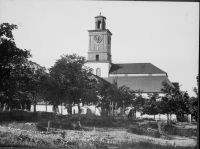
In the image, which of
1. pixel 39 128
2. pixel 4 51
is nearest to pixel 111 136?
pixel 39 128

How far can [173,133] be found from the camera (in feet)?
53.0

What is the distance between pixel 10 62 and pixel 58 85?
14.3 ft

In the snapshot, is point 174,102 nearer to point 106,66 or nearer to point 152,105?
point 152,105

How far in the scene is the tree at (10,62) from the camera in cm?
1354

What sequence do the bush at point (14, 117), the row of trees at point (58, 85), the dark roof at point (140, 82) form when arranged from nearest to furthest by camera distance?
the row of trees at point (58, 85) < the bush at point (14, 117) < the dark roof at point (140, 82)

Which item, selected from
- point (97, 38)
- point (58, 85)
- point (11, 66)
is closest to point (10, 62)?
point (11, 66)

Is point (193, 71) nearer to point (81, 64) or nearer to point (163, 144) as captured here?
point (163, 144)

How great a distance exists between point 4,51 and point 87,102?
905 centimetres

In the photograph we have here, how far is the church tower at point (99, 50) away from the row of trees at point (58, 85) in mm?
19507

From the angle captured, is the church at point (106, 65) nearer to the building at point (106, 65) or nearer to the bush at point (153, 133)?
the building at point (106, 65)

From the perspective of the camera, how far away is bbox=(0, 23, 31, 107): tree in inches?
533

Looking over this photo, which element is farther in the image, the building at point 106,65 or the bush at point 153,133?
the building at point 106,65

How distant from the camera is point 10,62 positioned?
14.0 meters

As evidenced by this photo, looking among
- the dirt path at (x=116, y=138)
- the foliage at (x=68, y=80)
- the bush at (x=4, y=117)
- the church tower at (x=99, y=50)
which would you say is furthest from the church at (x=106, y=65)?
the dirt path at (x=116, y=138)
